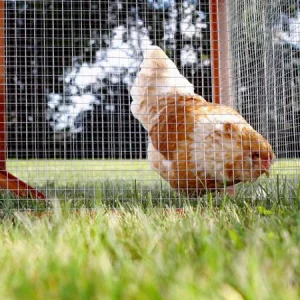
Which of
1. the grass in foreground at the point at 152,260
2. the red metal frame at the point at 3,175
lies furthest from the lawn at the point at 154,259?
the red metal frame at the point at 3,175

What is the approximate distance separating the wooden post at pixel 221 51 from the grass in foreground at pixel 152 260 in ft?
4.68

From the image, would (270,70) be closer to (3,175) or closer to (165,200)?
(165,200)

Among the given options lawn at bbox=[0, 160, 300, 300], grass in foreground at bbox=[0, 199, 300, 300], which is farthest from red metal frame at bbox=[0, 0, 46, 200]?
grass in foreground at bbox=[0, 199, 300, 300]

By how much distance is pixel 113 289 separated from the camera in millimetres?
753

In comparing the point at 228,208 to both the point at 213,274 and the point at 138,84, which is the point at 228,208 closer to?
the point at 213,274

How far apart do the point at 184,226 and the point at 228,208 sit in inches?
18.2

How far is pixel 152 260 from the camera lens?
1.00m

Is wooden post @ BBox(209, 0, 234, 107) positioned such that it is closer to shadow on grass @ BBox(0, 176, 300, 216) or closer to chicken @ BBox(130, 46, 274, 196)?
chicken @ BBox(130, 46, 274, 196)

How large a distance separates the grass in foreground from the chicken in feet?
3.31

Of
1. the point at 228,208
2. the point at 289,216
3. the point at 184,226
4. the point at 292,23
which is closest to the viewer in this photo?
the point at 184,226

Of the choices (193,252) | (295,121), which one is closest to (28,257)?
(193,252)

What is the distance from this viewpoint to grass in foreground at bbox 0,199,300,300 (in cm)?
76

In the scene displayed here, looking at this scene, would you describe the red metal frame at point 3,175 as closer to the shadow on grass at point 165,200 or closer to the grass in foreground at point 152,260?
the shadow on grass at point 165,200

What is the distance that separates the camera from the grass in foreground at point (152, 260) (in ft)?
2.51
